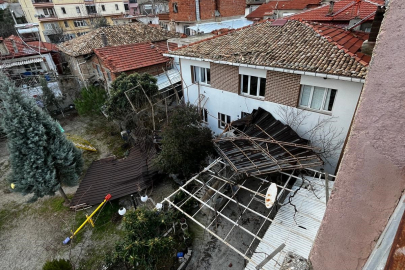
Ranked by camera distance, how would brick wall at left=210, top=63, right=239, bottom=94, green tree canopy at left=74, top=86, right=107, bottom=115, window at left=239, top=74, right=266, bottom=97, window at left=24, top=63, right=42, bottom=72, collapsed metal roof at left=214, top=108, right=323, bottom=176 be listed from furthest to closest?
window at left=24, top=63, right=42, bottom=72 < green tree canopy at left=74, top=86, right=107, bottom=115 < brick wall at left=210, top=63, right=239, bottom=94 < window at left=239, top=74, right=266, bottom=97 < collapsed metal roof at left=214, top=108, right=323, bottom=176

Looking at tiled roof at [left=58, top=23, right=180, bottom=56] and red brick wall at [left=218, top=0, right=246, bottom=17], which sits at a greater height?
red brick wall at [left=218, top=0, right=246, bottom=17]

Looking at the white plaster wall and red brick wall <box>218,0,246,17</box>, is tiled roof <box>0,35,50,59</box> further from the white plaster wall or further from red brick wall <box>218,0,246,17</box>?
red brick wall <box>218,0,246,17</box>

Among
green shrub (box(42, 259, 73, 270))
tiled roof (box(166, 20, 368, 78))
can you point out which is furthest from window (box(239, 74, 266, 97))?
green shrub (box(42, 259, 73, 270))

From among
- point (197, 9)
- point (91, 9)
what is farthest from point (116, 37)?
point (91, 9)

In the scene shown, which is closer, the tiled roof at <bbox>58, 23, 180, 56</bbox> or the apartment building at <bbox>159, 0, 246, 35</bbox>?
the tiled roof at <bbox>58, 23, 180, 56</bbox>

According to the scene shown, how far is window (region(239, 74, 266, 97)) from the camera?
11.2 metres

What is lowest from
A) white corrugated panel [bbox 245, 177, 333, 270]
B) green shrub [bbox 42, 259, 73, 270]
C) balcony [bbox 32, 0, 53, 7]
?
green shrub [bbox 42, 259, 73, 270]

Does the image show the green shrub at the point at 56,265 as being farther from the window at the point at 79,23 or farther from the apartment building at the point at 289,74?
the window at the point at 79,23

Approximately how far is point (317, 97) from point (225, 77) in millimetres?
5057

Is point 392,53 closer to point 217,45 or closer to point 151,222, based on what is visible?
point 151,222

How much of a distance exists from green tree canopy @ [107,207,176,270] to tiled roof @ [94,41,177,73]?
1378 centimetres

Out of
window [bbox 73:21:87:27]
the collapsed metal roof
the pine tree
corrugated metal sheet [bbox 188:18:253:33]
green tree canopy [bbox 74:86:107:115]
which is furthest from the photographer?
window [bbox 73:21:87:27]

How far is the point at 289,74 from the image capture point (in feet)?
31.9

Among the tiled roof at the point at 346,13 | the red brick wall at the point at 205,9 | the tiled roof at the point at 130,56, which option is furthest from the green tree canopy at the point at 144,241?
the red brick wall at the point at 205,9
